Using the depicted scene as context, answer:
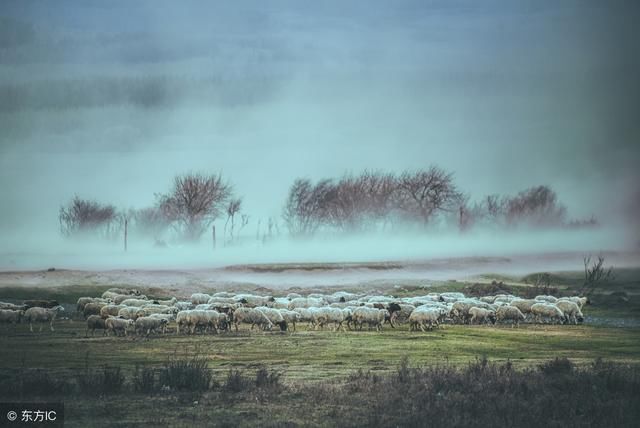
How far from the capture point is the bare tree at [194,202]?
4059cm

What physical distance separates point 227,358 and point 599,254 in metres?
21.4

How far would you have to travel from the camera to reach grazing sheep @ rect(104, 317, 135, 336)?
28.5 m

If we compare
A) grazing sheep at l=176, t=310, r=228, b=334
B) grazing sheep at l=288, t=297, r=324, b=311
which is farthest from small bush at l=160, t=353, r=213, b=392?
grazing sheep at l=288, t=297, r=324, b=311

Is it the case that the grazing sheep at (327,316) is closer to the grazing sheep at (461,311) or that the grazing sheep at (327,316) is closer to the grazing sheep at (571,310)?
the grazing sheep at (461,311)

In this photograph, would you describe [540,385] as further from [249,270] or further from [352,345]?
[249,270]

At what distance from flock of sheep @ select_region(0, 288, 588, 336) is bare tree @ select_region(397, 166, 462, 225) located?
241 inches

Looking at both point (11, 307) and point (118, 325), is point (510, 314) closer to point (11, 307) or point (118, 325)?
point (118, 325)

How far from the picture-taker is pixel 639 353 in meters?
28.2

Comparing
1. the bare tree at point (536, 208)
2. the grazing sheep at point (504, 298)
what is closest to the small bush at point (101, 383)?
the grazing sheep at point (504, 298)

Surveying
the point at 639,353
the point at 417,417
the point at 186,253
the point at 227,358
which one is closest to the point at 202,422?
the point at 417,417

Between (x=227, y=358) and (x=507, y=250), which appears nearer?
(x=227, y=358)

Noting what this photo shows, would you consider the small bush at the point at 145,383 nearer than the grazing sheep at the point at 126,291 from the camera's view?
Yes

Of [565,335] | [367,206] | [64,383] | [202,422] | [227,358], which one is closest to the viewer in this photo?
[202,422]

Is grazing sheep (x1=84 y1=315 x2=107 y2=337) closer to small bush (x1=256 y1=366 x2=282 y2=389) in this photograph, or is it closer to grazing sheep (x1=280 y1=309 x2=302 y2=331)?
grazing sheep (x1=280 y1=309 x2=302 y2=331)
